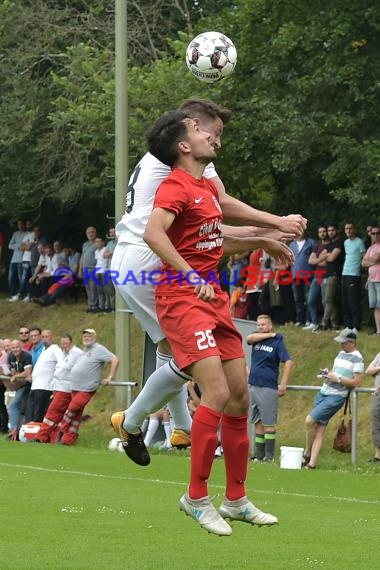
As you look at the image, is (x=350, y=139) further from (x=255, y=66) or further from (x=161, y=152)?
(x=161, y=152)

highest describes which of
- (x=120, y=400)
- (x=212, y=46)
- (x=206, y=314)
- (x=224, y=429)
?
(x=212, y=46)

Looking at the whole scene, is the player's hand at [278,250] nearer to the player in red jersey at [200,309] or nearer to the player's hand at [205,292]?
the player in red jersey at [200,309]

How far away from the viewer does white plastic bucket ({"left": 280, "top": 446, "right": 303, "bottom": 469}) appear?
704 inches

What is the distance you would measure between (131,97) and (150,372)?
19620 millimetres

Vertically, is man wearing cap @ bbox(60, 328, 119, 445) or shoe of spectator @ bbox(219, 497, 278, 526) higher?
shoe of spectator @ bbox(219, 497, 278, 526)

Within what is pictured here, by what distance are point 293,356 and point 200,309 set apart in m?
18.0

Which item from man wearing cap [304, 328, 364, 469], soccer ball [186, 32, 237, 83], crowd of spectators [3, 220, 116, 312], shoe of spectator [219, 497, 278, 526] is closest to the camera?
shoe of spectator [219, 497, 278, 526]

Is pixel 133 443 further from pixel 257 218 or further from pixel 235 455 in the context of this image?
pixel 257 218

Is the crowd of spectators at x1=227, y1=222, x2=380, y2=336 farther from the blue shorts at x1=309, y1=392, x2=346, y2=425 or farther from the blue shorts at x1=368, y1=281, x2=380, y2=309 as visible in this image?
the blue shorts at x1=309, y1=392, x2=346, y2=425

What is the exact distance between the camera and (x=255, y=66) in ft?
92.3

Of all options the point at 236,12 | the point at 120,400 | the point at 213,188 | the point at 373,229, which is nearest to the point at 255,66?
the point at 236,12

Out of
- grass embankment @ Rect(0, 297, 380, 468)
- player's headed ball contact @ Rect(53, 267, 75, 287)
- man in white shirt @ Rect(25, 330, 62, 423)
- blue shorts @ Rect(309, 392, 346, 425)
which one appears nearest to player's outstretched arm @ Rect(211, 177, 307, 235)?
blue shorts @ Rect(309, 392, 346, 425)

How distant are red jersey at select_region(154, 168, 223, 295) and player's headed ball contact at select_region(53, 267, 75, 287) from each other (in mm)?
25413

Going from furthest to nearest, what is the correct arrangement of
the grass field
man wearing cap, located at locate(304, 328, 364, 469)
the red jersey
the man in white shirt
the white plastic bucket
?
the man in white shirt
man wearing cap, located at locate(304, 328, 364, 469)
the white plastic bucket
the grass field
the red jersey
